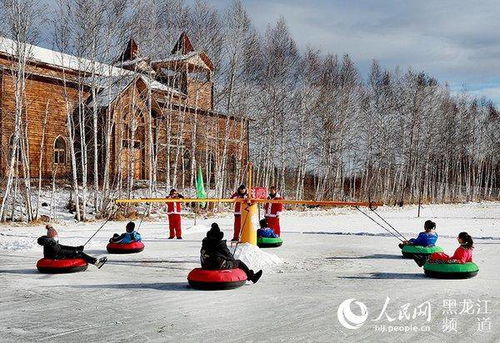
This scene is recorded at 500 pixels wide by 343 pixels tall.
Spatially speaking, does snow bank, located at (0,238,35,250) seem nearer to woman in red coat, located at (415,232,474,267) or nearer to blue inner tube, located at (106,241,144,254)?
blue inner tube, located at (106,241,144,254)

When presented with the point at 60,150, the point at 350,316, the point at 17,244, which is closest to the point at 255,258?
the point at 350,316

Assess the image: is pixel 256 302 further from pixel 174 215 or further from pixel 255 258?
pixel 174 215

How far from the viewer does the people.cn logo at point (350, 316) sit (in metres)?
6.73

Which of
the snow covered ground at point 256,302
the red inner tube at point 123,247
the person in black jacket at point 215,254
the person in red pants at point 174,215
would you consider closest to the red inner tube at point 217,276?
the person in black jacket at point 215,254

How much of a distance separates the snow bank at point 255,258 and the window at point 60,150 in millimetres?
24073

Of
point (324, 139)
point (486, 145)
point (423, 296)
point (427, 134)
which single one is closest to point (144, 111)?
point (324, 139)

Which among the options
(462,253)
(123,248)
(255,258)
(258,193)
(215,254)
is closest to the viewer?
(215,254)

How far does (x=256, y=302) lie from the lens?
26.8 ft

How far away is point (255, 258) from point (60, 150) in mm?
24740

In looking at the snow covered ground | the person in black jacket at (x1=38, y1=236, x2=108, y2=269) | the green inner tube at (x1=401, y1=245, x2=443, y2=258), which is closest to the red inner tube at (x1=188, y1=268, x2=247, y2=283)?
the snow covered ground

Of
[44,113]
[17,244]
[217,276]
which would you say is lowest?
[17,244]

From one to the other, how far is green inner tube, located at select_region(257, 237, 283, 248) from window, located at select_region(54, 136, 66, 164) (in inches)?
850

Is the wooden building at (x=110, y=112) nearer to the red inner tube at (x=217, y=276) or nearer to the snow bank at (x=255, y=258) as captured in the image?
the snow bank at (x=255, y=258)

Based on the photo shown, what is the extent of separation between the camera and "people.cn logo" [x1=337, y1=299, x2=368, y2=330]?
22.1 feet
